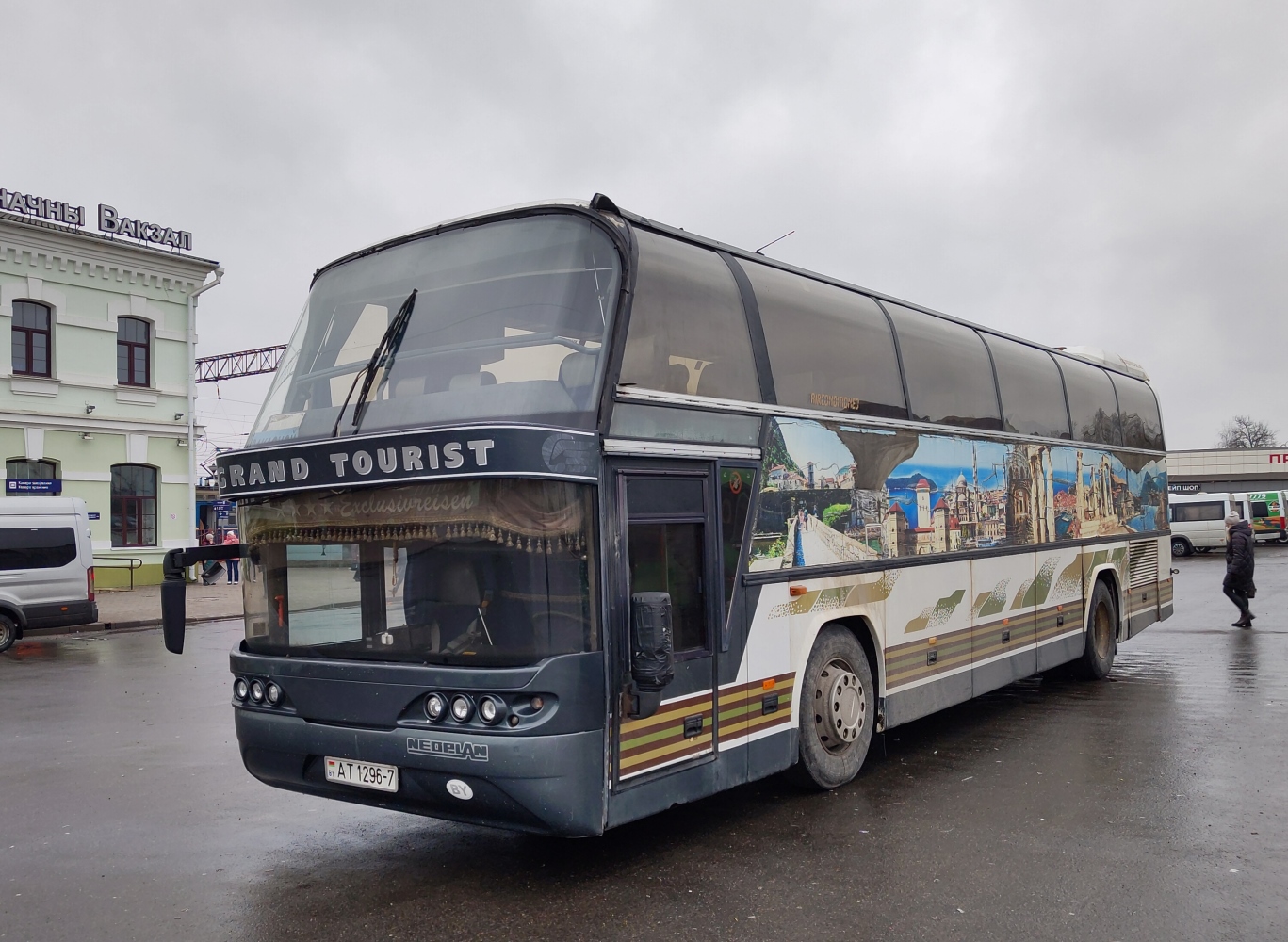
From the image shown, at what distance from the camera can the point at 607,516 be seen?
527 cm

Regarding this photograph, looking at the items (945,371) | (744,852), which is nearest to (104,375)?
(945,371)

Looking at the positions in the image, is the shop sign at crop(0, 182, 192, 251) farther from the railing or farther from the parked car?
the parked car

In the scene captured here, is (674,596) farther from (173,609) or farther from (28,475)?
(28,475)

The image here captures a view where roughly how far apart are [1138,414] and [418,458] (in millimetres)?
11669

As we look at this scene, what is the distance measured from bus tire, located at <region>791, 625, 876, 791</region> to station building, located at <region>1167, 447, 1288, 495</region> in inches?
2903

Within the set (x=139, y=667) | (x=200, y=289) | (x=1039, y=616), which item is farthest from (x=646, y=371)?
(x=200, y=289)

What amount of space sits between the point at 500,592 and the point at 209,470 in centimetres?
4972

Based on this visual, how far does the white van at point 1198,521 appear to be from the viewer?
147 ft

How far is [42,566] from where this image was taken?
60.0 ft

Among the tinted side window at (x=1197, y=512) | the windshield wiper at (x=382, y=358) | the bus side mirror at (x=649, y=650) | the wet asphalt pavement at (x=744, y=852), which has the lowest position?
the wet asphalt pavement at (x=744, y=852)

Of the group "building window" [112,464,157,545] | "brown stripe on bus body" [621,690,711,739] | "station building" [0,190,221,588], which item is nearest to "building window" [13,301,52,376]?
"station building" [0,190,221,588]

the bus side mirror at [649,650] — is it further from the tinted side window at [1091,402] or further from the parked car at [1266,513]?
the parked car at [1266,513]

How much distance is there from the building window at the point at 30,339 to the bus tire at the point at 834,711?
26212mm

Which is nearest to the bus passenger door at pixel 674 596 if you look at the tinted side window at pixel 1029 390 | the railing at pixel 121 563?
the tinted side window at pixel 1029 390
